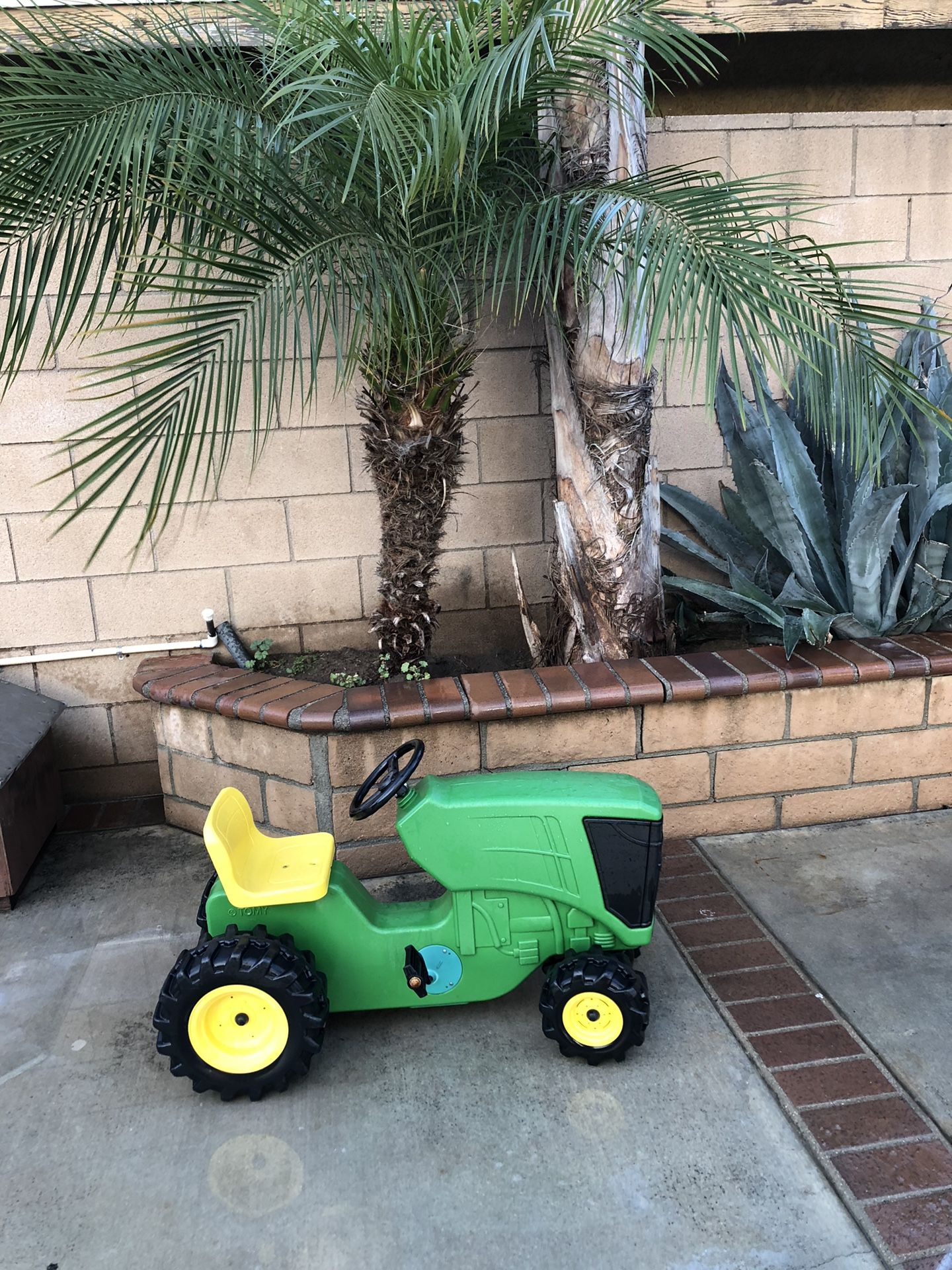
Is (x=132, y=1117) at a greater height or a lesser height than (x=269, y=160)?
lesser

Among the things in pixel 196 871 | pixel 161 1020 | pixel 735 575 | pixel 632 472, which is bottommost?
pixel 196 871

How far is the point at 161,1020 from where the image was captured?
80.1 inches

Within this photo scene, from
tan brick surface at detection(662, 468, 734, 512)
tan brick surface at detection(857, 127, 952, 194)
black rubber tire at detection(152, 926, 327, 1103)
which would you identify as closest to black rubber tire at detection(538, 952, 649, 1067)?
black rubber tire at detection(152, 926, 327, 1103)

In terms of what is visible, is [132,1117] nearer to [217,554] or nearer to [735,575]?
[217,554]

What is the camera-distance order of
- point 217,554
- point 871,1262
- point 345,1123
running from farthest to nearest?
point 217,554, point 345,1123, point 871,1262

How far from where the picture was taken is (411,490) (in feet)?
10.2

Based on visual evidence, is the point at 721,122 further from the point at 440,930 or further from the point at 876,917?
the point at 440,930

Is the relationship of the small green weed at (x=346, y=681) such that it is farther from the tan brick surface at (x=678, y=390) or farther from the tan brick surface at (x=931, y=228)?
the tan brick surface at (x=931, y=228)

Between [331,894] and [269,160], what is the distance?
1798 mm

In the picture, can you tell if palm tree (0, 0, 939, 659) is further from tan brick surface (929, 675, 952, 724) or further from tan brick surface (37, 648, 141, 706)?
tan brick surface (37, 648, 141, 706)

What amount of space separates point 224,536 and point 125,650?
61 centimetres

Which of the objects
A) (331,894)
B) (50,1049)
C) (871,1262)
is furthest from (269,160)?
(871,1262)

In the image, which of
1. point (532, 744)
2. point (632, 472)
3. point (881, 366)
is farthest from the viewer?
point (632, 472)

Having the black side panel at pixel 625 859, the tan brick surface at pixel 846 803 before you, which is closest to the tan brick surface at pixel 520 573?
the tan brick surface at pixel 846 803
